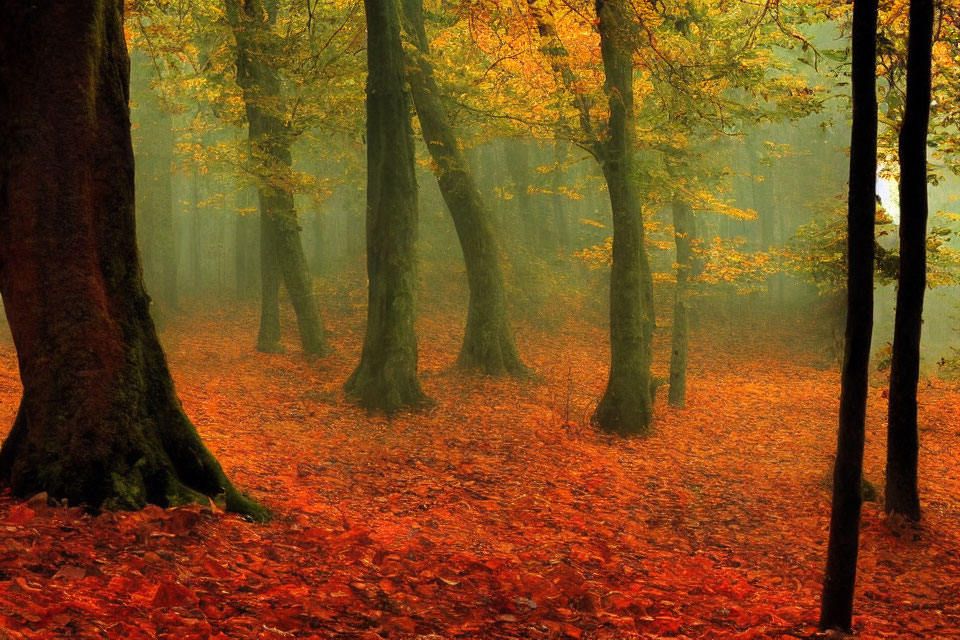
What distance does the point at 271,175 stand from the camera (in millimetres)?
16469

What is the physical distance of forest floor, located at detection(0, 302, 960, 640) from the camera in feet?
14.2

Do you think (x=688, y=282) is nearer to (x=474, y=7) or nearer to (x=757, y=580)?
(x=474, y=7)

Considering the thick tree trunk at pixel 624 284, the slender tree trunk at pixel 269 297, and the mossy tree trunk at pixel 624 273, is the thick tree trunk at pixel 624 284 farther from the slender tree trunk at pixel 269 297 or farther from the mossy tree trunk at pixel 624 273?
the slender tree trunk at pixel 269 297

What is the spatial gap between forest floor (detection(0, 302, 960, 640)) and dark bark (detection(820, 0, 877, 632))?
1119mm

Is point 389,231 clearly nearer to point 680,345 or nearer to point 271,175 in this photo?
point 271,175

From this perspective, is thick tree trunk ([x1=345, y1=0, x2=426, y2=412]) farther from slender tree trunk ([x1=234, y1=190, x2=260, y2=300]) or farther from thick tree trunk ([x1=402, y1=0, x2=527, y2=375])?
slender tree trunk ([x1=234, y1=190, x2=260, y2=300])

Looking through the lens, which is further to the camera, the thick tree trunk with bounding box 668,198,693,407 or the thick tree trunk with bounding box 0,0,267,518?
the thick tree trunk with bounding box 668,198,693,407

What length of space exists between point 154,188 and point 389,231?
1642 centimetres

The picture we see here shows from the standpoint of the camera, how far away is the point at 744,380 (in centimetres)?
2233

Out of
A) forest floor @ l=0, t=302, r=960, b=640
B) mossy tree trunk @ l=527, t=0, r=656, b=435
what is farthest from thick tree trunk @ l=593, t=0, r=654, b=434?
forest floor @ l=0, t=302, r=960, b=640

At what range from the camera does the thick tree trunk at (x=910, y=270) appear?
6832mm

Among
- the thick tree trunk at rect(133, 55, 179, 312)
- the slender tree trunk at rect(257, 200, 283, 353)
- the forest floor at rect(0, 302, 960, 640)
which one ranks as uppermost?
the thick tree trunk at rect(133, 55, 179, 312)

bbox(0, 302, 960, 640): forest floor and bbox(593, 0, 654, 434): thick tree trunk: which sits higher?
bbox(593, 0, 654, 434): thick tree trunk

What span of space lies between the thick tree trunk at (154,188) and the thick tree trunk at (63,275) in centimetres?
2140
